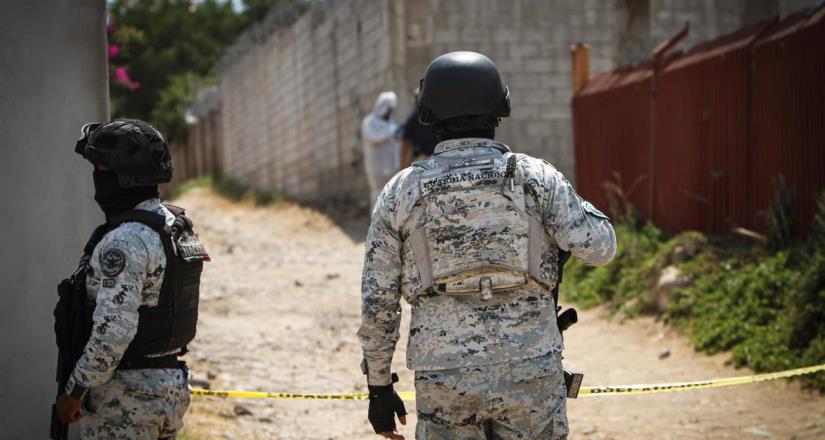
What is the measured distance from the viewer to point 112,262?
10.2ft

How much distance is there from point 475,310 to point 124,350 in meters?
1.12

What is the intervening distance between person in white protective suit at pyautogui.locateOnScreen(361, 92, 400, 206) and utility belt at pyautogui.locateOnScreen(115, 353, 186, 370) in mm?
9504

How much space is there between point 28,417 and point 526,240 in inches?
91.2

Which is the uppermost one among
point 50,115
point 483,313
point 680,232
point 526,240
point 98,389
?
point 50,115

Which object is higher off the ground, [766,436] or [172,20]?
[172,20]

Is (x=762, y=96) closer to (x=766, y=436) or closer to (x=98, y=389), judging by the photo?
(x=766, y=436)

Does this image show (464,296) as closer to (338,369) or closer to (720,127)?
(338,369)

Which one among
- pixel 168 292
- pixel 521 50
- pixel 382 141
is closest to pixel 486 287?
pixel 168 292

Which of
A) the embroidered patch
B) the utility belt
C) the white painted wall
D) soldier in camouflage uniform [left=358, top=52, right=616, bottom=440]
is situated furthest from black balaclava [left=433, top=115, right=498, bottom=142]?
the white painted wall

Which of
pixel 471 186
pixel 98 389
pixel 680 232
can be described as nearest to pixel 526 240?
pixel 471 186

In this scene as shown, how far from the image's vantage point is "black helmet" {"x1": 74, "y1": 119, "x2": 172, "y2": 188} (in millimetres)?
3264

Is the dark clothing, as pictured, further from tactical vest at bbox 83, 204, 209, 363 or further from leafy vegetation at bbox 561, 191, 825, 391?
tactical vest at bbox 83, 204, 209, 363

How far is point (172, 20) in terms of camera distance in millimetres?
39406

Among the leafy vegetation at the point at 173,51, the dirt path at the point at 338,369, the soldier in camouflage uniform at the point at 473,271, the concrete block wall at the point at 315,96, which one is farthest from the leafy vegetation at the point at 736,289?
the leafy vegetation at the point at 173,51
